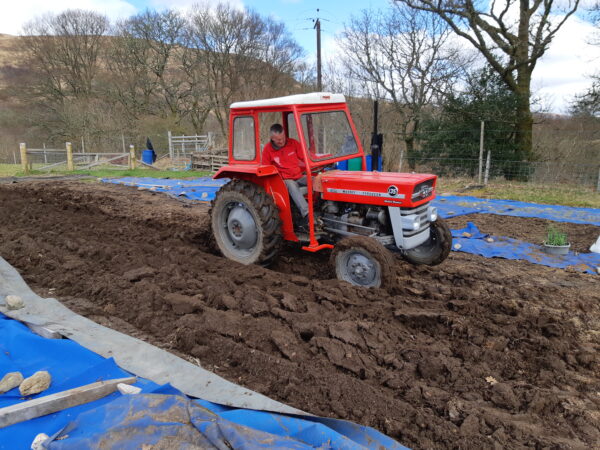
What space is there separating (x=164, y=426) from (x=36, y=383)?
99cm

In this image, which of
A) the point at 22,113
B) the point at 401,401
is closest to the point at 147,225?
the point at 401,401

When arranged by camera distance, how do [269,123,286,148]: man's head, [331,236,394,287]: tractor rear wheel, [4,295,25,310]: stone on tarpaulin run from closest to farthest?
1. [4,295,25,310]: stone on tarpaulin
2. [331,236,394,287]: tractor rear wheel
3. [269,123,286,148]: man's head

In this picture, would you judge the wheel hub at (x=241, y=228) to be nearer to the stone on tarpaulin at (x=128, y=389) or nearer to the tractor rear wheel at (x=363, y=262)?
the tractor rear wheel at (x=363, y=262)

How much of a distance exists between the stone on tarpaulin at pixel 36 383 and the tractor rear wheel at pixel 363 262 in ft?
8.96

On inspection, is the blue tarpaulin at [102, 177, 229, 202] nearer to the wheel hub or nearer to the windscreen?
the wheel hub

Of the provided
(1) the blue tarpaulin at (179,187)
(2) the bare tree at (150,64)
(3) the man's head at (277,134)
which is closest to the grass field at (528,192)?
(1) the blue tarpaulin at (179,187)

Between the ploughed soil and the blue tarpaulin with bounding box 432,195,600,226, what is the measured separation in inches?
108

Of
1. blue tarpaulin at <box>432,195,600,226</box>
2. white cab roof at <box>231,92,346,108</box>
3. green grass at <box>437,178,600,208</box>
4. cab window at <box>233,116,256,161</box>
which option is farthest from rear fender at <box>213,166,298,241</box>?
green grass at <box>437,178,600,208</box>

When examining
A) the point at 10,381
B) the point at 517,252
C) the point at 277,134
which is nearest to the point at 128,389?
the point at 10,381

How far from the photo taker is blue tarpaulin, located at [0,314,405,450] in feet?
6.42

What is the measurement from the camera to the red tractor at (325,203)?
4340mm

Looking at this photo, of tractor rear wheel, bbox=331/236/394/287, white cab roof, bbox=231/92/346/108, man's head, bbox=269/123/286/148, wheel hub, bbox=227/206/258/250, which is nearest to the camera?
tractor rear wheel, bbox=331/236/394/287

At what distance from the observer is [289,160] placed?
4.89 meters

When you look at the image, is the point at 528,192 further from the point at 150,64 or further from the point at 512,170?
the point at 150,64
